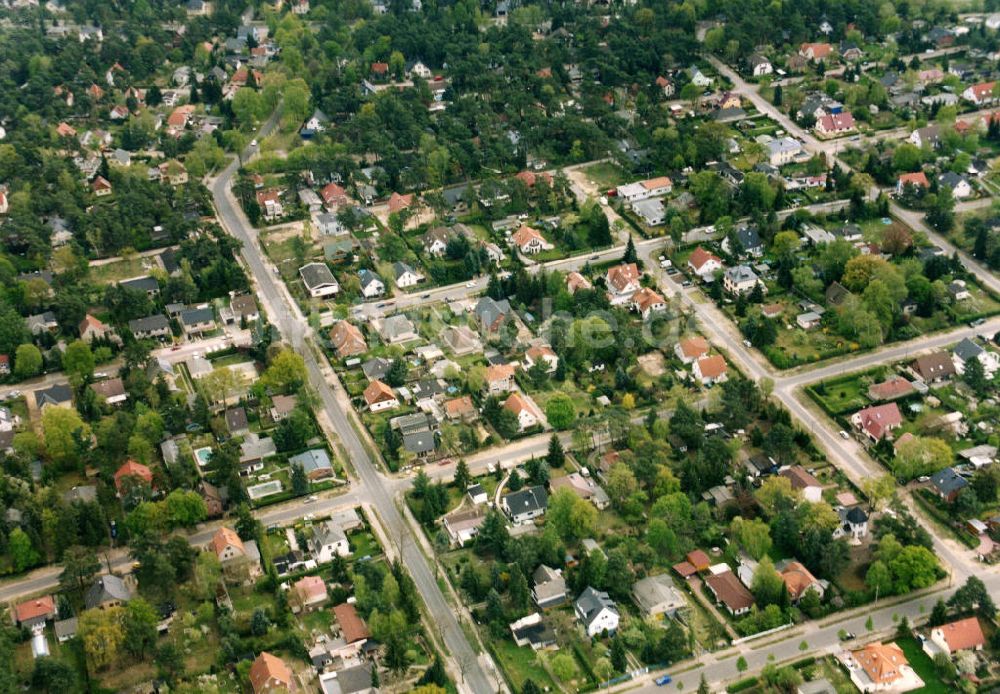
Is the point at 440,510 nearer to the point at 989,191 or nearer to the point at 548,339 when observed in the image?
the point at 548,339

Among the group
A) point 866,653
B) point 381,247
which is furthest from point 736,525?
point 381,247

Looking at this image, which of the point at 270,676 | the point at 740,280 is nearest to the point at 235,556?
the point at 270,676

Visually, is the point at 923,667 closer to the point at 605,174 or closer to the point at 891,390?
the point at 891,390

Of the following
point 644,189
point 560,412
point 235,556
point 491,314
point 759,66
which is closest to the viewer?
point 235,556

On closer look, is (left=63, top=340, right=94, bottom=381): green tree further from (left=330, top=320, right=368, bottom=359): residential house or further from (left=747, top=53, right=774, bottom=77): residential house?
(left=747, top=53, right=774, bottom=77): residential house

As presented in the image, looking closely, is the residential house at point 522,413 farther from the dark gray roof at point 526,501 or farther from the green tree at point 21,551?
the green tree at point 21,551

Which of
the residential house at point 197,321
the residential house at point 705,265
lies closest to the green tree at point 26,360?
the residential house at point 197,321
